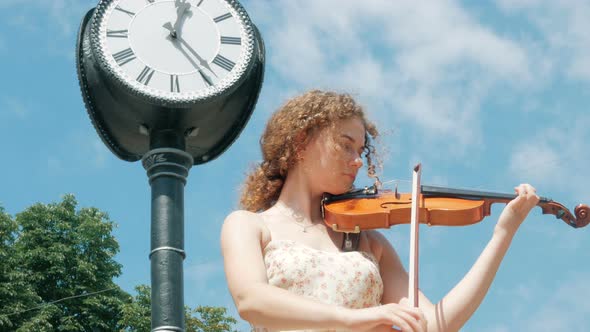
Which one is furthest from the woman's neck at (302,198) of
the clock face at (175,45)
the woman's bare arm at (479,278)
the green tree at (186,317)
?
the green tree at (186,317)

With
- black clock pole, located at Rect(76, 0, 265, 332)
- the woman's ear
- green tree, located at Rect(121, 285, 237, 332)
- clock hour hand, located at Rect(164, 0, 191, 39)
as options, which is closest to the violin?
the woman's ear

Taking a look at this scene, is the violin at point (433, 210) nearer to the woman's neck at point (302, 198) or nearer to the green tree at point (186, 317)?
the woman's neck at point (302, 198)

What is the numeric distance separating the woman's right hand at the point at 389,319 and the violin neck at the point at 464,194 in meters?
0.77

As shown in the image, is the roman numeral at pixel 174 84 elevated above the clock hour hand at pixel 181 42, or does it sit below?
below

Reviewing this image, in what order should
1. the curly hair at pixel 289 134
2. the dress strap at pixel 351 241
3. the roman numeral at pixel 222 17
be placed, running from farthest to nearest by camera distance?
1. the roman numeral at pixel 222 17
2. the curly hair at pixel 289 134
3. the dress strap at pixel 351 241

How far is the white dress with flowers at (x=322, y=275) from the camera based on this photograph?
4203 mm

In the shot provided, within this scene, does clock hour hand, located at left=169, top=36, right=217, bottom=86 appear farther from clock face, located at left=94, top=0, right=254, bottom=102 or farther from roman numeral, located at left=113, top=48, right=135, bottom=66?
roman numeral, located at left=113, top=48, right=135, bottom=66

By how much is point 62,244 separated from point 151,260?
2770 centimetres

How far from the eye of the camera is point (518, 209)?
4203 millimetres

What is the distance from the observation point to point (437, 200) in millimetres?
4484

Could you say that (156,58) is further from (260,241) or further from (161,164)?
(260,241)

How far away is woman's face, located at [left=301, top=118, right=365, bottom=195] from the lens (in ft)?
15.1

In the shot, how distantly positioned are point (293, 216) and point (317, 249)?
24 centimetres

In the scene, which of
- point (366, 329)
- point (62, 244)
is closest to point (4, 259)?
point (62, 244)
